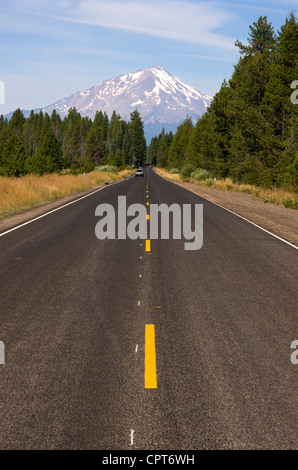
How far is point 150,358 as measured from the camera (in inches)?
178

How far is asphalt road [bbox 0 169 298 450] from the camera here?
10.8 feet

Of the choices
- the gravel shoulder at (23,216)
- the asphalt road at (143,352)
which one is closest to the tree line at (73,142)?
the gravel shoulder at (23,216)

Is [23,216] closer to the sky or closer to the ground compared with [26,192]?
closer to the ground

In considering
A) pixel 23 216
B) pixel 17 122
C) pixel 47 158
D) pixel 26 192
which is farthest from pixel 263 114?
pixel 17 122

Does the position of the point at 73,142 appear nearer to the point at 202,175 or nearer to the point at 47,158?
the point at 47,158

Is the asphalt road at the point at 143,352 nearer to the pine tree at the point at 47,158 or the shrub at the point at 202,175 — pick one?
the shrub at the point at 202,175

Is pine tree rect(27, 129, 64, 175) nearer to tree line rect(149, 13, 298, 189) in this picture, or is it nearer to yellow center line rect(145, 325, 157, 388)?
tree line rect(149, 13, 298, 189)

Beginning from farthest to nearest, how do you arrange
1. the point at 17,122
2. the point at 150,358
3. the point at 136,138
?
the point at 136,138, the point at 17,122, the point at 150,358

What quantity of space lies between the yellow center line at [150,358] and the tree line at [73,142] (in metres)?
68.8

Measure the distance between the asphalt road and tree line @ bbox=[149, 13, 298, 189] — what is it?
820 inches

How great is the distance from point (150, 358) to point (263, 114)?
32.4 m

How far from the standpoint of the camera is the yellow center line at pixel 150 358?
4.04m

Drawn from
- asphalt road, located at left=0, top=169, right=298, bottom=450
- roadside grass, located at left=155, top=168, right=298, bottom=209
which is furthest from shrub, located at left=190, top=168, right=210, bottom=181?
asphalt road, located at left=0, top=169, right=298, bottom=450

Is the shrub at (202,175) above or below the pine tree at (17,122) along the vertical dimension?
below
